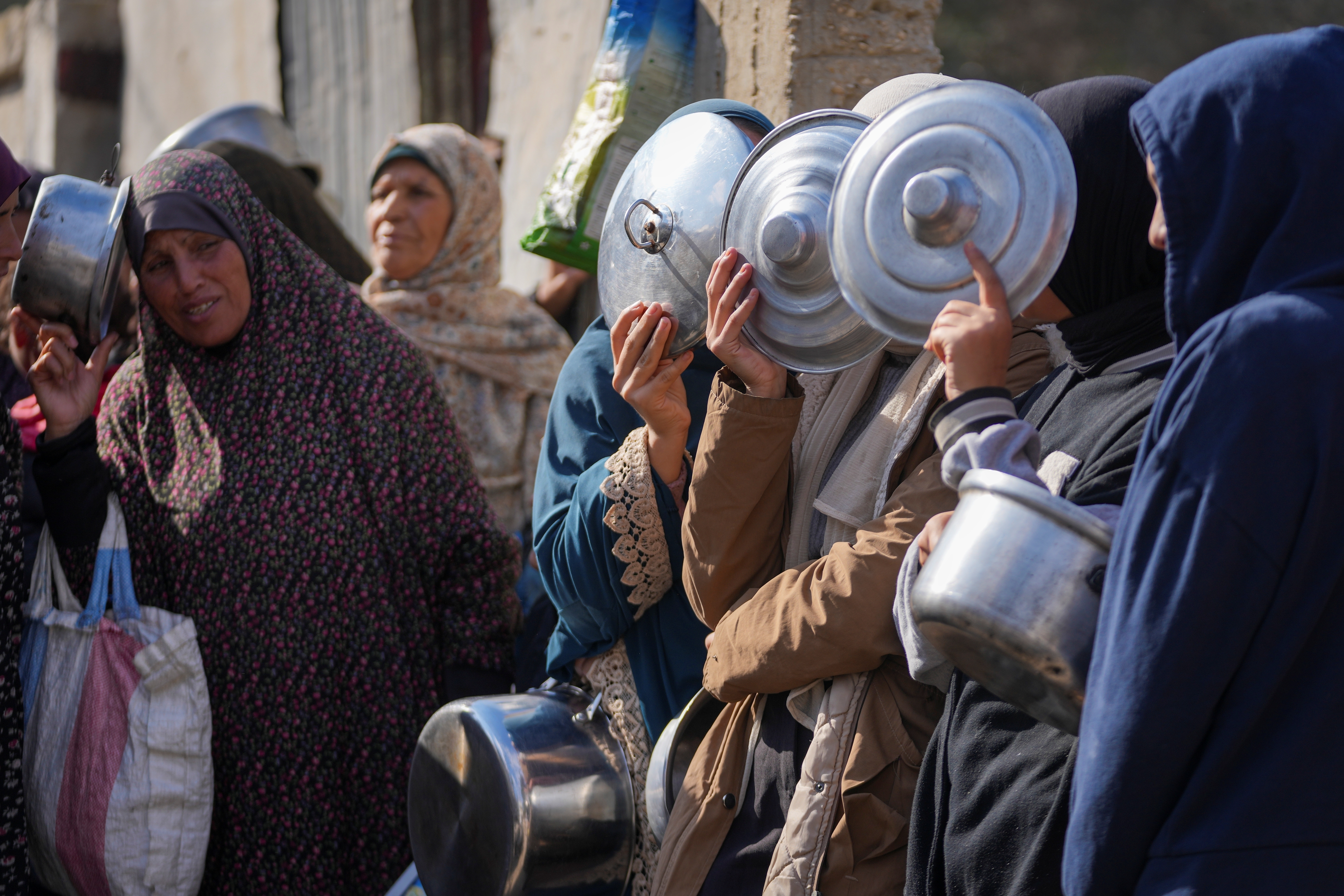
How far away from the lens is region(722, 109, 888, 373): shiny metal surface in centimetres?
146

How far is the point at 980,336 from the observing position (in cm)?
122

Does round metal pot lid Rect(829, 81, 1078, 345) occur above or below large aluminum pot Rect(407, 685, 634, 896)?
above

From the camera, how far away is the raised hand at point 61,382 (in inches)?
92.4

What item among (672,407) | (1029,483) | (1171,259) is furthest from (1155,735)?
(672,407)

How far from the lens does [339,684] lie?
2.45m

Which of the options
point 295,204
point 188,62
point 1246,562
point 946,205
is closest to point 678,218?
point 946,205

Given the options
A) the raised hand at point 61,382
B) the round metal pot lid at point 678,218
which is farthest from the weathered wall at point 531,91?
the round metal pot lid at point 678,218

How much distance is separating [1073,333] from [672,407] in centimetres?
61

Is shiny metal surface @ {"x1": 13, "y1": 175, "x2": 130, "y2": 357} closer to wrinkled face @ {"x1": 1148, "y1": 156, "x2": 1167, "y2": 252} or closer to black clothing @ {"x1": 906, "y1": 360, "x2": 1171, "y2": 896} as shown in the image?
black clothing @ {"x1": 906, "y1": 360, "x2": 1171, "y2": 896}

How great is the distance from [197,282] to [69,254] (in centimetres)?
27

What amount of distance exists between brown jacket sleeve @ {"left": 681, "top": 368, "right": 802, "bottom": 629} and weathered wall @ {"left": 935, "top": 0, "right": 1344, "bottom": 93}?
9703 mm

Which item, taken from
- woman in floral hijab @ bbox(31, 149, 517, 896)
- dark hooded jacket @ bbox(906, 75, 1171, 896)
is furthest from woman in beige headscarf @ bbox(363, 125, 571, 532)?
dark hooded jacket @ bbox(906, 75, 1171, 896)

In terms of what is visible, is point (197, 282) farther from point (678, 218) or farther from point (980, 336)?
point (980, 336)

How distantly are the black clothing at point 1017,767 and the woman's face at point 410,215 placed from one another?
266 cm
